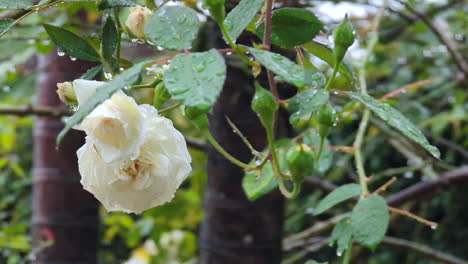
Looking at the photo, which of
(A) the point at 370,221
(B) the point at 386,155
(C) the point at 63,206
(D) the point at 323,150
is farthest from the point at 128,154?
(B) the point at 386,155

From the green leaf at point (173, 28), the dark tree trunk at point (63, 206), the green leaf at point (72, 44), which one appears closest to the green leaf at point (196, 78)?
the green leaf at point (173, 28)

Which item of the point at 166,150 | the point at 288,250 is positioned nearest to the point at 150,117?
the point at 166,150

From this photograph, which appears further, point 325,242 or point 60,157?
point 60,157

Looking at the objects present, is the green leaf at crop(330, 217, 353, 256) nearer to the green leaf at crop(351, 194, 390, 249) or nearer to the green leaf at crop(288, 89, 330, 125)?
the green leaf at crop(351, 194, 390, 249)

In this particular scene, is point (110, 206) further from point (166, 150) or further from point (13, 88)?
point (13, 88)

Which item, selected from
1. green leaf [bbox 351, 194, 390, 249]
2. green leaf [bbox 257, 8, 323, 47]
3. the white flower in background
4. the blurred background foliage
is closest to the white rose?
the white flower in background

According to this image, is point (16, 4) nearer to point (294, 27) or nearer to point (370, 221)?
point (294, 27)
